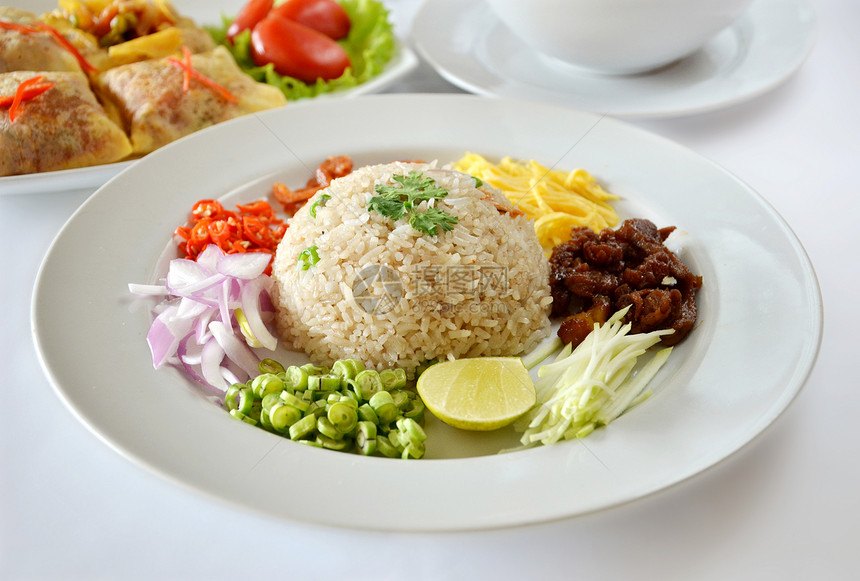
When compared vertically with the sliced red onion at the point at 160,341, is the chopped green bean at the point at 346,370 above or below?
above

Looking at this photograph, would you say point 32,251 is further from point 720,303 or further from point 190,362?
point 720,303

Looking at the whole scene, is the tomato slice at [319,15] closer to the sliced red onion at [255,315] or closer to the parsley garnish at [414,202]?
the parsley garnish at [414,202]

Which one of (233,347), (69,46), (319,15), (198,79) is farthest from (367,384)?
(319,15)

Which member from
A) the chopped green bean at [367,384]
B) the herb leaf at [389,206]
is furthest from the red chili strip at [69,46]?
the chopped green bean at [367,384]

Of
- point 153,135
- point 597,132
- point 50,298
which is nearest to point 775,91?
point 597,132

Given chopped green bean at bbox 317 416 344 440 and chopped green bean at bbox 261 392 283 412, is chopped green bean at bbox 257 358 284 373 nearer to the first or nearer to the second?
chopped green bean at bbox 261 392 283 412

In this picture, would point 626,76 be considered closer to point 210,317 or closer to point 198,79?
point 198,79
